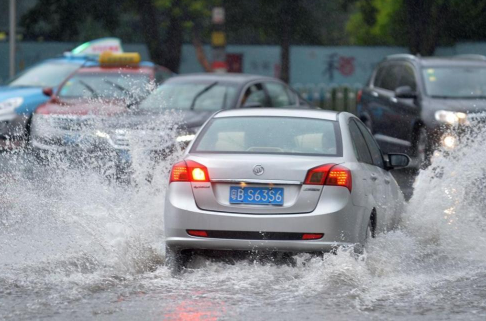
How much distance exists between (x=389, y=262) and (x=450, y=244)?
71.1 inches

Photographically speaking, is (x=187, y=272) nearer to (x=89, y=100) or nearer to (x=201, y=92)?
(x=201, y=92)

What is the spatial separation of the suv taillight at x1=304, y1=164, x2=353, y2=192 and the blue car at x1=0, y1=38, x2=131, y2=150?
951 centimetres

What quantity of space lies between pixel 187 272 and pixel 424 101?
8.62 meters

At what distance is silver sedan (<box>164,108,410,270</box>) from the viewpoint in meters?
8.15

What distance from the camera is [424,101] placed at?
645 inches

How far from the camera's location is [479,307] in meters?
7.24

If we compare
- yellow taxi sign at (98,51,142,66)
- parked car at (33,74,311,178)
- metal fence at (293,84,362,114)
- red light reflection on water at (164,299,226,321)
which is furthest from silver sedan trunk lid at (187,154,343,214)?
metal fence at (293,84,362,114)

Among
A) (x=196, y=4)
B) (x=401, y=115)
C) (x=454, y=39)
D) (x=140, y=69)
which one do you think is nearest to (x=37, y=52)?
(x=196, y=4)

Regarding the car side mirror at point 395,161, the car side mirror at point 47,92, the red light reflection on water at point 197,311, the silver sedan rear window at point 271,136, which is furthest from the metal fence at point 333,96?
the red light reflection on water at point 197,311

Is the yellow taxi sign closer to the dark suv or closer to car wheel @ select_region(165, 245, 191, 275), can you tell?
the dark suv

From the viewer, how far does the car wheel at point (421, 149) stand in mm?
15961

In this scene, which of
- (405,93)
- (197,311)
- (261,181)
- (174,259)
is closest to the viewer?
(197,311)

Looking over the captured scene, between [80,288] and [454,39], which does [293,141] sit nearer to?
[80,288]

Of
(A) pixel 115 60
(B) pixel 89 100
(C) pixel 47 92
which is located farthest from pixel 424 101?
(C) pixel 47 92
